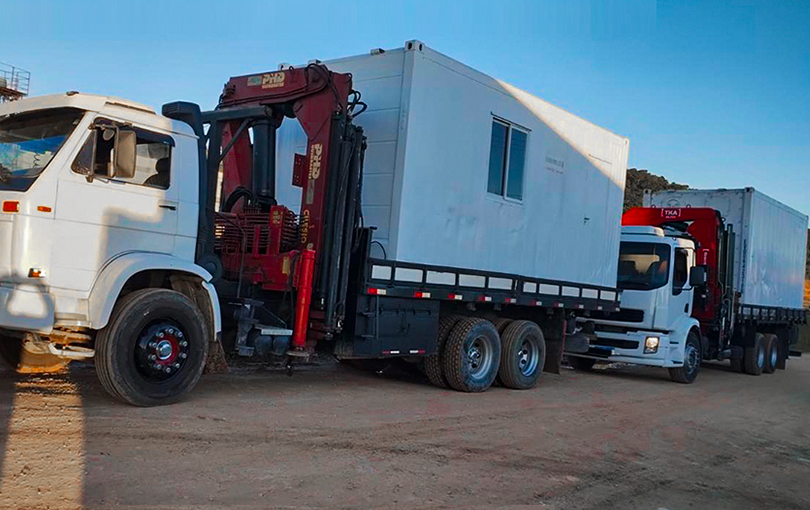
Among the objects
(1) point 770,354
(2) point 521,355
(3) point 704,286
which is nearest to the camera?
(2) point 521,355

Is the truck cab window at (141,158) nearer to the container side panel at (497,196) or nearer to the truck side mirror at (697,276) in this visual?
the container side panel at (497,196)

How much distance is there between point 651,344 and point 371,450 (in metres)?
8.75

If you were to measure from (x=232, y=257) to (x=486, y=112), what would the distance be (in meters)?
3.82

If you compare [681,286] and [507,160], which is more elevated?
[507,160]

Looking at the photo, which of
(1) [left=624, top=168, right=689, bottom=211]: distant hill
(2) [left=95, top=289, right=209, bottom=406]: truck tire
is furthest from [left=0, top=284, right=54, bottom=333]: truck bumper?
(1) [left=624, top=168, right=689, bottom=211]: distant hill

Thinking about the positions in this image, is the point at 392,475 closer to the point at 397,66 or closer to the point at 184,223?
the point at 184,223

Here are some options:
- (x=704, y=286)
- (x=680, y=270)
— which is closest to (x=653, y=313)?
(x=680, y=270)

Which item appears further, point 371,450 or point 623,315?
point 623,315

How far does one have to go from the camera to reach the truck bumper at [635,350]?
1397cm

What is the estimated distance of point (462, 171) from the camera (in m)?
9.92

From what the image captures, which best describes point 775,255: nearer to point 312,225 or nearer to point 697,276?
point 697,276

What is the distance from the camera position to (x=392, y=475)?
19.2ft

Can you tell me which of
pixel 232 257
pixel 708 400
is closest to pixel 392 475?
pixel 232 257

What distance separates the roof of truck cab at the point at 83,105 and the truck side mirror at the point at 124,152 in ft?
1.34
